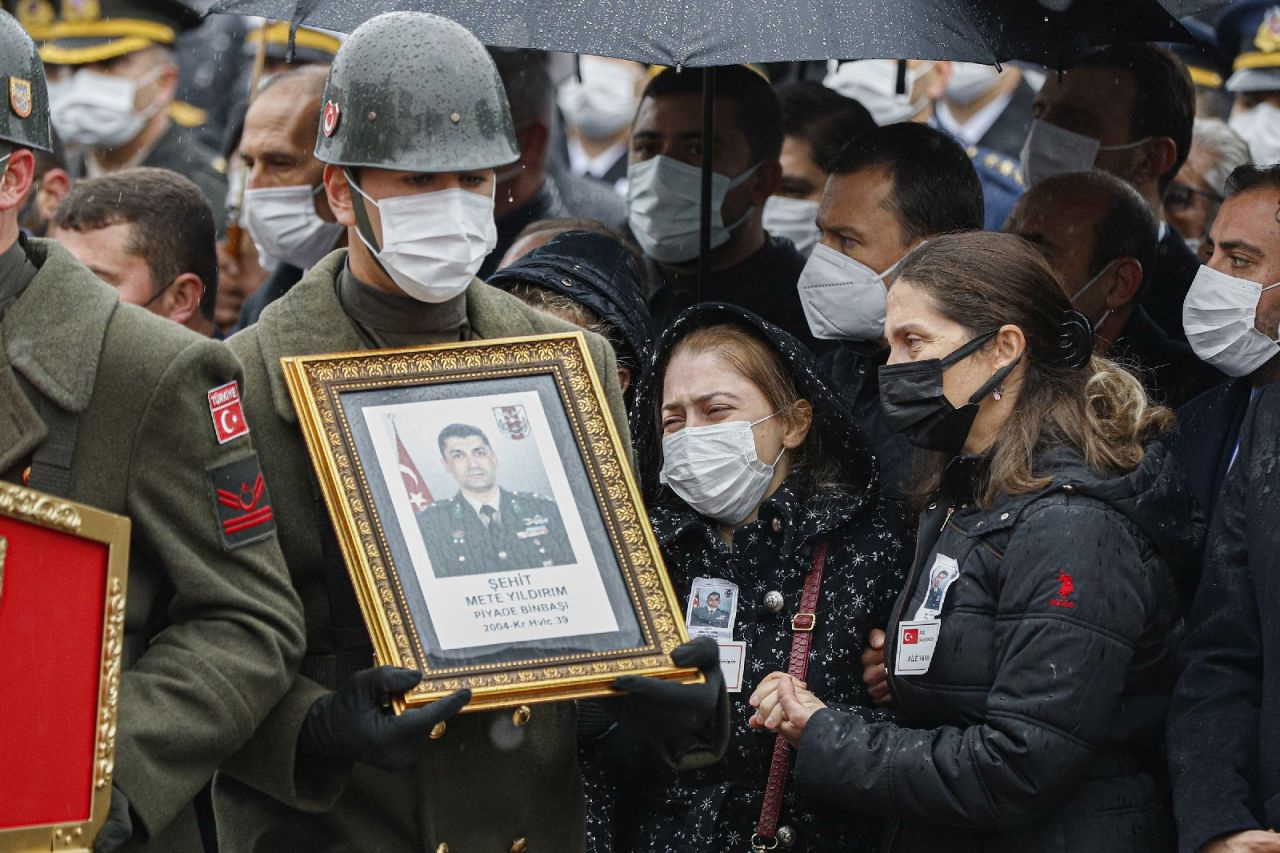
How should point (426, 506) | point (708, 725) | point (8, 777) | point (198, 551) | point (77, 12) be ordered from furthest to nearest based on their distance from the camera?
point (77, 12) < point (708, 725) < point (426, 506) < point (198, 551) < point (8, 777)

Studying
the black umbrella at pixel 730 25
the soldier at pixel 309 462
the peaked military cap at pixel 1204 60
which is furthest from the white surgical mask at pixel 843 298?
the peaked military cap at pixel 1204 60

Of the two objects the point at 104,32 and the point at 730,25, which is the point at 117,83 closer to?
the point at 104,32

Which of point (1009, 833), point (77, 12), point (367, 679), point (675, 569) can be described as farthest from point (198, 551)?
point (77, 12)

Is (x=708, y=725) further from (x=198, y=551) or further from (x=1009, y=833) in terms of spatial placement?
(x=198, y=551)

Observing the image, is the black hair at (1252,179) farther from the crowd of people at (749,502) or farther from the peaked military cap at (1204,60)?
the peaked military cap at (1204,60)

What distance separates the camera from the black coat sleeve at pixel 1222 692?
438cm

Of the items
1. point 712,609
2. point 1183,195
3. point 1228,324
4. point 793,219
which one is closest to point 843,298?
point 1228,324

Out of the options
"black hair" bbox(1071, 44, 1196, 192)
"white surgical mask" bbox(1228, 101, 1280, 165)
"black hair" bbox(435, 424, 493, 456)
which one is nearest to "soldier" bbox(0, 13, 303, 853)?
"black hair" bbox(435, 424, 493, 456)

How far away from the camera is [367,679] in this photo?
12.2 ft

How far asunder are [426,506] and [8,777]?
1.04 meters

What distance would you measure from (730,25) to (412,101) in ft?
4.53

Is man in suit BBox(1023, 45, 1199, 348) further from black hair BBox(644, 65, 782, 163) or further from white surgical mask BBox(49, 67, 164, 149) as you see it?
white surgical mask BBox(49, 67, 164, 149)

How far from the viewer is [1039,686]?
4.27 metres

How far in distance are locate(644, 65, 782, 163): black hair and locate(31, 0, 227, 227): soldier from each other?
11.3 feet
